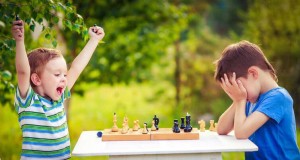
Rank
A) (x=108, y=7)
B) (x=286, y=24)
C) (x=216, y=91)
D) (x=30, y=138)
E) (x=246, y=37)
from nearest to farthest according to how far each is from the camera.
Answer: (x=30, y=138)
(x=108, y=7)
(x=286, y=24)
(x=246, y=37)
(x=216, y=91)

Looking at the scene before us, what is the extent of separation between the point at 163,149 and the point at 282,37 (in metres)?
6.89

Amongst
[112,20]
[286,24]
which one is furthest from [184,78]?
[112,20]

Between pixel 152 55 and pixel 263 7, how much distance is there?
254 centimetres

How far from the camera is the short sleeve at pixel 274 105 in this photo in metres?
3.64

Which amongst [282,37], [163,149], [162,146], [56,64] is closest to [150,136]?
[162,146]

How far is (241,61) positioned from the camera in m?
3.81

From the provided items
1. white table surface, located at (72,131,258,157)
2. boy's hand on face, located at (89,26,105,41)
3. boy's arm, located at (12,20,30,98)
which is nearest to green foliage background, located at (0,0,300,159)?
boy's hand on face, located at (89,26,105,41)

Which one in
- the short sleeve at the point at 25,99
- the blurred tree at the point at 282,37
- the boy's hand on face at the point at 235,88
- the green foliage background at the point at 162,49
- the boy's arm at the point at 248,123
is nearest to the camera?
the short sleeve at the point at 25,99

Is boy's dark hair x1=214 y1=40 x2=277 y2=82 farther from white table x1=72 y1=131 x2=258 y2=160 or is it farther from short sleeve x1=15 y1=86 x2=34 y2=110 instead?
short sleeve x1=15 y1=86 x2=34 y2=110

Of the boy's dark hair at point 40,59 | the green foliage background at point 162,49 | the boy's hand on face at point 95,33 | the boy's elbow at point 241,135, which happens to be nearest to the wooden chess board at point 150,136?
the boy's elbow at point 241,135

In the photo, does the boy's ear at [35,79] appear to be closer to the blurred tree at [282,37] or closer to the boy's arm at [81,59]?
the boy's arm at [81,59]

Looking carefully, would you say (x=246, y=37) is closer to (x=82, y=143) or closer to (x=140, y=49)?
(x=140, y=49)

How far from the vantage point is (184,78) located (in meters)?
11.7

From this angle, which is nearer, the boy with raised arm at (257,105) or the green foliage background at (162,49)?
the boy with raised arm at (257,105)
